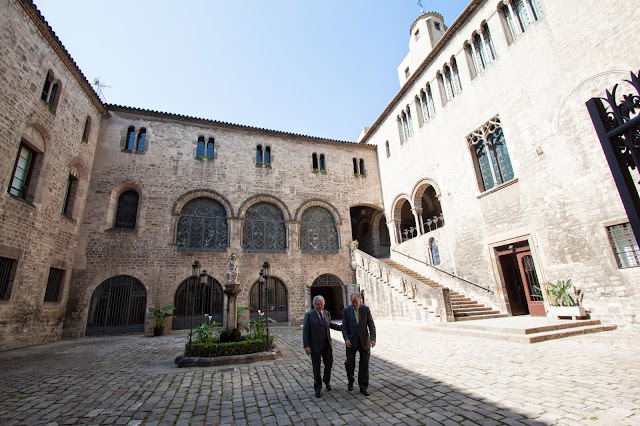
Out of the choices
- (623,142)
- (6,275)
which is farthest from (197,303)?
(623,142)

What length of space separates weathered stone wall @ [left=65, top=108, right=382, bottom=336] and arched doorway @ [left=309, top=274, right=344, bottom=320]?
427 mm

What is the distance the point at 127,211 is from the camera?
49.2 ft

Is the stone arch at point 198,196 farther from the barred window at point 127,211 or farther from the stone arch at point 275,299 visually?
the stone arch at point 275,299

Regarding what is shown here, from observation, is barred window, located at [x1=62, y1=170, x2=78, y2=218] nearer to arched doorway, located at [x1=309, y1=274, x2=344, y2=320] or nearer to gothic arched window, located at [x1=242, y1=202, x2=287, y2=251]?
gothic arched window, located at [x1=242, y1=202, x2=287, y2=251]

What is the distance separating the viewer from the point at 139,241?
46.8 feet

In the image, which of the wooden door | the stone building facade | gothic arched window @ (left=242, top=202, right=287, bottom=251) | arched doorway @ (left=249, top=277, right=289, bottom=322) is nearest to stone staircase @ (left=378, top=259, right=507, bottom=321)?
the stone building facade

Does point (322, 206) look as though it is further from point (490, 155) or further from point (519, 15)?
point (519, 15)

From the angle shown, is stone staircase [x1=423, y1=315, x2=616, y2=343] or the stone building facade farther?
the stone building facade

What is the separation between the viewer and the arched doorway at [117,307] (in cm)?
1305

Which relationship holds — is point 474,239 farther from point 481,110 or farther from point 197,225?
point 197,225

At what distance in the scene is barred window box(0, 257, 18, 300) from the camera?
9594mm

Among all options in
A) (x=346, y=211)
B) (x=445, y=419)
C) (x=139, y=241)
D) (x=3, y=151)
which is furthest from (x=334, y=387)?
(x=346, y=211)

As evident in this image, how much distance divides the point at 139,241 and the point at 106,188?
313 centimetres

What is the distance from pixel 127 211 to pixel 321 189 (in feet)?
34.8
